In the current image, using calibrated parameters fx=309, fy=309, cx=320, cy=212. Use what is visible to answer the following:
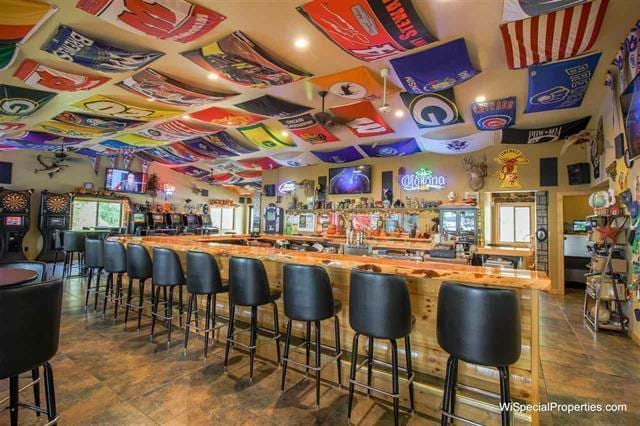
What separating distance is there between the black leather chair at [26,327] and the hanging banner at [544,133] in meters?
6.91

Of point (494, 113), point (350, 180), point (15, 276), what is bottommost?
point (15, 276)

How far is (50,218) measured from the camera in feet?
28.4

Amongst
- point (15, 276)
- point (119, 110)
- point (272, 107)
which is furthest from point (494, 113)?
point (119, 110)

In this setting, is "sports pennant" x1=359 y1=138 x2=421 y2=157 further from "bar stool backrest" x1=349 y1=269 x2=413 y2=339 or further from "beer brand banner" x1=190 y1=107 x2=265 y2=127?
"bar stool backrest" x1=349 y1=269 x2=413 y2=339

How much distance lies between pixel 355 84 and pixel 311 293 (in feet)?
9.85

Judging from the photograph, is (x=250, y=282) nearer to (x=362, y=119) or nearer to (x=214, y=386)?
(x=214, y=386)

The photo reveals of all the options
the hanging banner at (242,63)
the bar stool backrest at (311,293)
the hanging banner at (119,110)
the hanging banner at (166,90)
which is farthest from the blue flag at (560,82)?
the hanging banner at (119,110)

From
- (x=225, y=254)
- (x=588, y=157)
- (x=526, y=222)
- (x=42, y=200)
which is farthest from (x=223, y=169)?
(x=588, y=157)

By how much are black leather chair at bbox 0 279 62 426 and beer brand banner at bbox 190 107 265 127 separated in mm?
4337

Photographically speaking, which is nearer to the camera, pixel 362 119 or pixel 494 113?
pixel 494 113

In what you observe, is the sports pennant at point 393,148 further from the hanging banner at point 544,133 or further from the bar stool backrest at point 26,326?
the bar stool backrest at point 26,326

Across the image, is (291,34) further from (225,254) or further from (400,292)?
(400,292)

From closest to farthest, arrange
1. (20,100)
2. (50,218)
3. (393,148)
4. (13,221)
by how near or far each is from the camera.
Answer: (20,100) → (393,148) → (13,221) → (50,218)

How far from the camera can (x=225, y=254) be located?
3426mm
